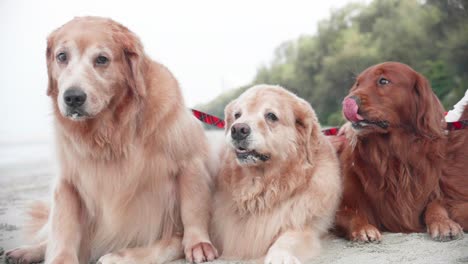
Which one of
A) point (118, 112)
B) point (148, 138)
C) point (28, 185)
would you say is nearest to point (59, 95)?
point (118, 112)

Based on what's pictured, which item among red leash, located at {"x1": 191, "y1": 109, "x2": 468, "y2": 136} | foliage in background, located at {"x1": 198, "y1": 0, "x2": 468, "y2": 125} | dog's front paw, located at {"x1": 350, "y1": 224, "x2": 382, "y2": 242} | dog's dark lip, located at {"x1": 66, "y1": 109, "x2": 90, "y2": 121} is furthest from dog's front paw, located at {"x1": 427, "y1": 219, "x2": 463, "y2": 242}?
foliage in background, located at {"x1": 198, "y1": 0, "x2": 468, "y2": 125}

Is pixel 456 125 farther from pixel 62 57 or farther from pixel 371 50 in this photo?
pixel 371 50

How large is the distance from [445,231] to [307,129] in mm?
769

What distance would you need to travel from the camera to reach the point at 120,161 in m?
2.44

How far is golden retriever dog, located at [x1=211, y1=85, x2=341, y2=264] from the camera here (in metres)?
2.51

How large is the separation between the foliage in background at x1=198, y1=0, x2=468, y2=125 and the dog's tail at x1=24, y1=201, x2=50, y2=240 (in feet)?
7.30

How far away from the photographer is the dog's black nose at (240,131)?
2.39 metres

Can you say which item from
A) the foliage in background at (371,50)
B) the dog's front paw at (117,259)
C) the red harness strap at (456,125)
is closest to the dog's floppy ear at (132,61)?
the dog's front paw at (117,259)

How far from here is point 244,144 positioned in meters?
2.42

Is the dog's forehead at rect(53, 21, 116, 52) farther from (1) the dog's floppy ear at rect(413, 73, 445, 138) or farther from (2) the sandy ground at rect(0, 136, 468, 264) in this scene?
(1) the dog's floppy ear at rect(413, 73, 445, 138)

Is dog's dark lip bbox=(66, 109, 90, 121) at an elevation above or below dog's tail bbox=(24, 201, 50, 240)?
above

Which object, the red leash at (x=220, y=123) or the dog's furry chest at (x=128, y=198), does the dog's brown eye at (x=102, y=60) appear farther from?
the red leash at (x=220, y=123)

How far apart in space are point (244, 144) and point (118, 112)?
21.8 inches

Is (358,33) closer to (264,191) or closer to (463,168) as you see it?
(463,168)
